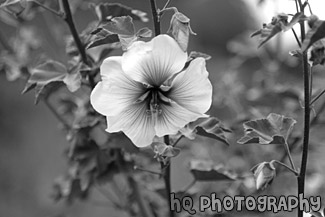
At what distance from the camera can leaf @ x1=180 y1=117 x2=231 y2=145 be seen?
0.73 meters

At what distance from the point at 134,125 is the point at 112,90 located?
6 centimetres

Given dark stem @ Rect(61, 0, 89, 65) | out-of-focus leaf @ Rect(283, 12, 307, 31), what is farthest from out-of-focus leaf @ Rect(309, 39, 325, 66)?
dark stem @ Rect(61, 0, 89, 65)

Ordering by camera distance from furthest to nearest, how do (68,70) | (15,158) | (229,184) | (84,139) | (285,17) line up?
(15,158) → (229,184) → (84,139) → (68,70) → (285,17)

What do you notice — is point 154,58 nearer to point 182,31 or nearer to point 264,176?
point 182,31

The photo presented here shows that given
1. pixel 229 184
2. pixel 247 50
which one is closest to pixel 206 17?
pixel 247 50

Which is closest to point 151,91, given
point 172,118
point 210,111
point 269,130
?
point 172,118

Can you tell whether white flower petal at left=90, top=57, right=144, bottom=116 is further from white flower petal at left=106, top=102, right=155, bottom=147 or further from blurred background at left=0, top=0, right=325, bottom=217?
blurred background at left=0, top=0, right=325, bottom=217

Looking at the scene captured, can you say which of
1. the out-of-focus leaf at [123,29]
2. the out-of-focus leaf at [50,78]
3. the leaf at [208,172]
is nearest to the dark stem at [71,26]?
the out-of-focus leaf at [50,78]

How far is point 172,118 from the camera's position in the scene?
0.68 metres

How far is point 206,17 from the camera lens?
94.3 inches

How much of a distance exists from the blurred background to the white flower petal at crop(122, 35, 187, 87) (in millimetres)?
422

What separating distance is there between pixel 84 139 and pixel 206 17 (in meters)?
1.58

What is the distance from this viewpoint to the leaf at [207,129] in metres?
0.73

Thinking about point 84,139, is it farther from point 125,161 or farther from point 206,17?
point 206,17
